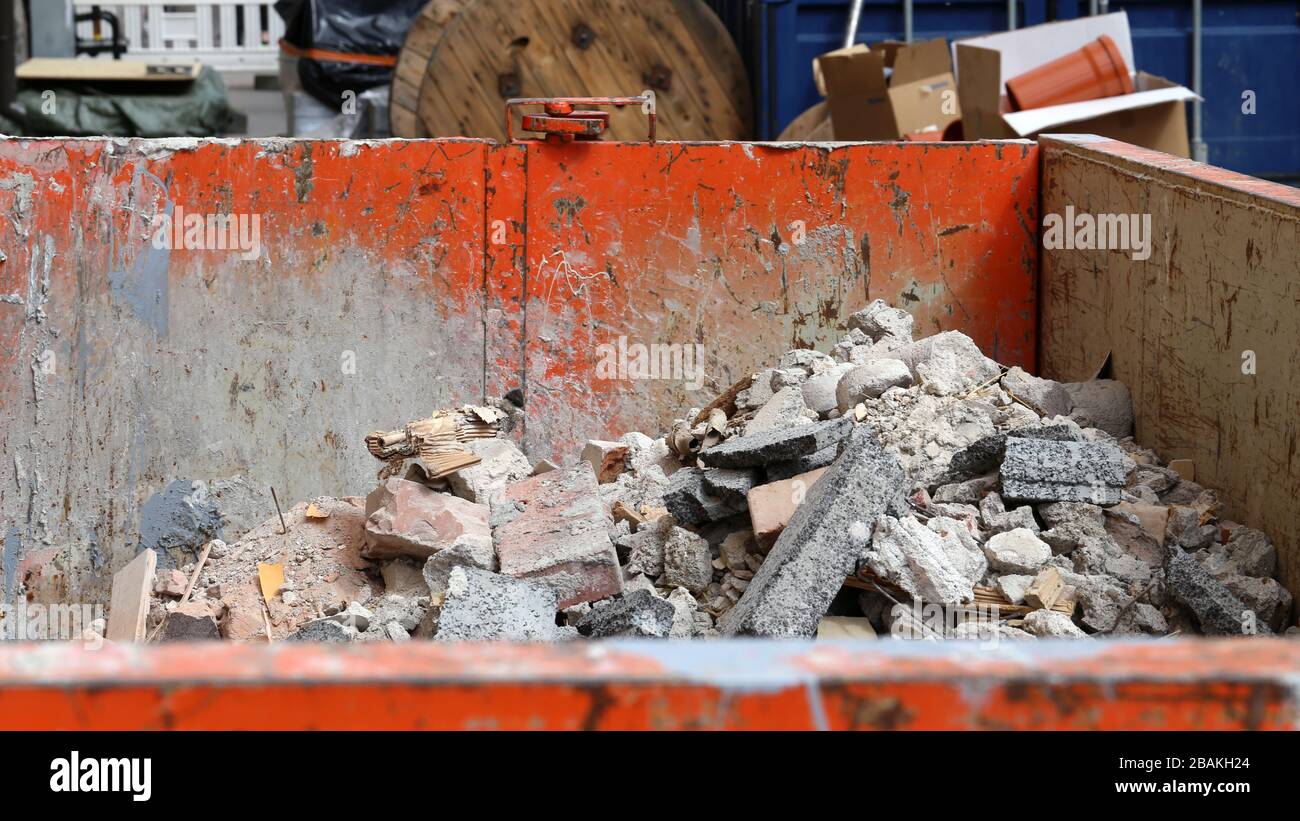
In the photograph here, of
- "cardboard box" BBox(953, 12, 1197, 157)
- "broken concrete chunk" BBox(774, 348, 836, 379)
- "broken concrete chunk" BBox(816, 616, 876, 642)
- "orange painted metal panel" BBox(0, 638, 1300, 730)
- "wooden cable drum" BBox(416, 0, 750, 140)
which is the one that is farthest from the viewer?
"wooden cable drum" BBox(416, 0, 750, 140)

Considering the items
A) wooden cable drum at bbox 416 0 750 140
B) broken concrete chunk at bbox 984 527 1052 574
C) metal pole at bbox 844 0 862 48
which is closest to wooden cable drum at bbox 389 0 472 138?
wooden cable drum at bbox 416 0 750 140

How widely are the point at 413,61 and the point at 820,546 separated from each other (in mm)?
5068

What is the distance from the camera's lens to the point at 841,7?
6.60 metres

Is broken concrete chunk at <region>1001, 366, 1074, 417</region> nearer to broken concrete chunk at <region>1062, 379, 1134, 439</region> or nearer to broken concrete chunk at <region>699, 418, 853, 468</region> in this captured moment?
broken concrete chunk at <region>1062, 379, 1134, 439</region>

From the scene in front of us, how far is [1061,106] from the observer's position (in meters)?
5.16

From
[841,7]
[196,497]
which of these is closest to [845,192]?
[196,497]

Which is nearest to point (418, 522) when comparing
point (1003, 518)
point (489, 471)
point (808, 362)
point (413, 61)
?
point (489, 471)

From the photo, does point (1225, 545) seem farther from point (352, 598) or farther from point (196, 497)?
point (196, 497)

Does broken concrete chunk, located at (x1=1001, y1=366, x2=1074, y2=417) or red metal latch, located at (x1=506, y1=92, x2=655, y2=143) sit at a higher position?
red metal latch, located at (x1=506, y1=92, x2=655, y2=143)

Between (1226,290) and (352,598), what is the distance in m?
2.19

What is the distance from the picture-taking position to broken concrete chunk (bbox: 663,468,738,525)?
3295 mm

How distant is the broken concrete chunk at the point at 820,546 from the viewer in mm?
2682

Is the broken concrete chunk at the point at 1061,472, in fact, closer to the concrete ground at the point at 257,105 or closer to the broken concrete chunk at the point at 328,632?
the broken concrete chunk at the point at 328,632

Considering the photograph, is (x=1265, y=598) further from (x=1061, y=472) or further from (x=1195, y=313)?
(x=1195, y=313)
